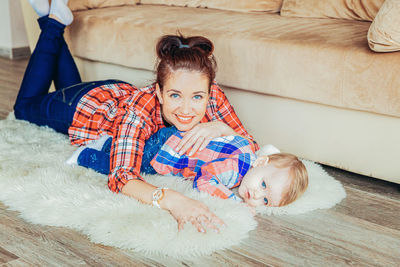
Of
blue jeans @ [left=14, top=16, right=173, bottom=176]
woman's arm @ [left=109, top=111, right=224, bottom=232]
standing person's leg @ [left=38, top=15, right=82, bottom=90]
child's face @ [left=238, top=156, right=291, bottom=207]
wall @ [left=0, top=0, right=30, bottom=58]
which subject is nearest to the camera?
woman's arm @ [left=109, top=111, right=224, bottom=232]

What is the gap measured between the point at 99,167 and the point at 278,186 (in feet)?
2.16

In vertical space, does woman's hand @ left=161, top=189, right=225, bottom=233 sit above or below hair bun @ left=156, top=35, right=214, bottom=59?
below

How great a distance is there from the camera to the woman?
4.42 ft

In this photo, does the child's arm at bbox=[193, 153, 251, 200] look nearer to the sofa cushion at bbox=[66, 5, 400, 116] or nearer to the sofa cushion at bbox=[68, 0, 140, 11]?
the sofa cushion at bbox=[66, 5, 400, 116]

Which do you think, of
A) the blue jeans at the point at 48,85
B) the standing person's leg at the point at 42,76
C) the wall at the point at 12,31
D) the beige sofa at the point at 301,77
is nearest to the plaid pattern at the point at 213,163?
the beige sofa at the point at 301,77

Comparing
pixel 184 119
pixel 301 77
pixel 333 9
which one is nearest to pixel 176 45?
pixel 184 119

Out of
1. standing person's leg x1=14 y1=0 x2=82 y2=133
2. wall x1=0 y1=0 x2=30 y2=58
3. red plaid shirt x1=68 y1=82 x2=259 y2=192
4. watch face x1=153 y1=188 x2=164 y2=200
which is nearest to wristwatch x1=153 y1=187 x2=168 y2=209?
watch face x1=153 y1=188 x2=164 y2=200

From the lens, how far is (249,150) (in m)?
1.51

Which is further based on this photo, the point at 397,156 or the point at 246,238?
the point at 397,156

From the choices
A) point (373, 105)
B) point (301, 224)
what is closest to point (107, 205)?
point (301, 224)

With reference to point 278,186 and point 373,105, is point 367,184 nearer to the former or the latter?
point 373,105

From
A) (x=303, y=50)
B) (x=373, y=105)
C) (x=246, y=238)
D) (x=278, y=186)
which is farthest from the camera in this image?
(x=303, y=50)

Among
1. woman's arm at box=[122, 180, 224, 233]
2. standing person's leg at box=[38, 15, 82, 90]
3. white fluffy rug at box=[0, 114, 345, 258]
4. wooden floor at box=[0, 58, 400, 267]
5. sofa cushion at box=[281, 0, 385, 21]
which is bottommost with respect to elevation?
wooden floor at box=[0, 58, 400, 267]

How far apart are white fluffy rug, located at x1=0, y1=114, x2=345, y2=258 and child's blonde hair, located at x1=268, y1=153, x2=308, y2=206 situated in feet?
0.15
